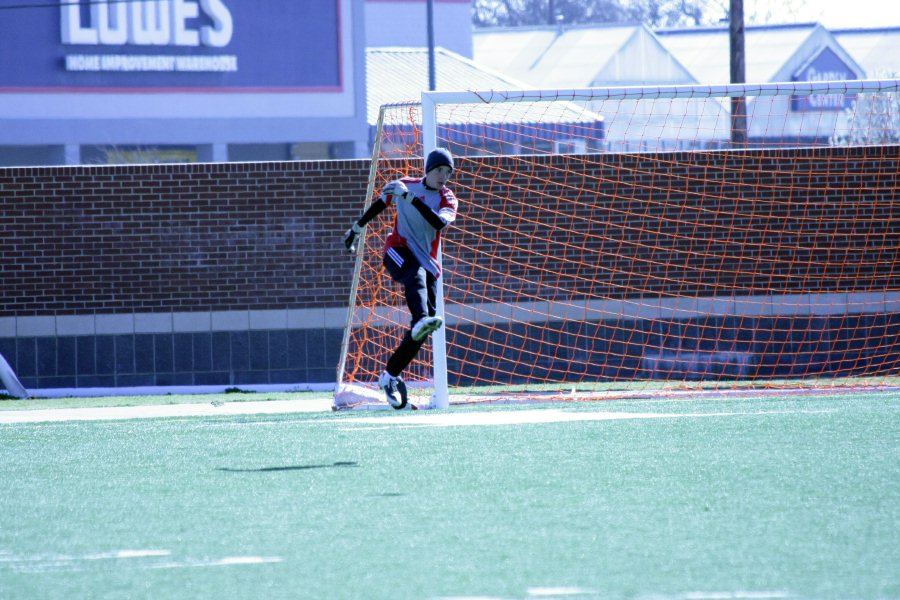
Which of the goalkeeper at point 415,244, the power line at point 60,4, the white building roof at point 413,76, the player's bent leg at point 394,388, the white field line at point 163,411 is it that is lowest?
the white field line at point 163,411

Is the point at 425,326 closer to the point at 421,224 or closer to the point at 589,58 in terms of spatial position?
the point at 421,224

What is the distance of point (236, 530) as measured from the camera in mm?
5738

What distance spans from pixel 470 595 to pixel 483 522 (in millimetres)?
1218

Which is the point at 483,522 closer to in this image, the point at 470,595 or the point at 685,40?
the point at 470,595

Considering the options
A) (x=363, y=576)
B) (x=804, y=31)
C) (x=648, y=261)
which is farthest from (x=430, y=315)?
(x=804, y=31)

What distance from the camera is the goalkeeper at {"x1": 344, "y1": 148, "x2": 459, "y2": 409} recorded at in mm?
9695

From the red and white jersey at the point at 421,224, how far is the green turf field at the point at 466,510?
4.15ft

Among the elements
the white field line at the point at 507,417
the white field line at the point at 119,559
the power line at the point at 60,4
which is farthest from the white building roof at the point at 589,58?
the white field line at the point at 119,559

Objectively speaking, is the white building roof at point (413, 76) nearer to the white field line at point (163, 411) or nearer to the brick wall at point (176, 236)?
the brick wall at point (176, 236)

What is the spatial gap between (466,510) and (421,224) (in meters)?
4.21

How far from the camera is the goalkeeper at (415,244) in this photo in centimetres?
970

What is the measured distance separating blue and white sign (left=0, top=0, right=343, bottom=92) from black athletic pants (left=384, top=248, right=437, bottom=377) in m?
23.9

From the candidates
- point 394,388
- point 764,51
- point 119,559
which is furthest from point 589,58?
point 119,559

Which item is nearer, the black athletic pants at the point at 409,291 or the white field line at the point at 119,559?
the white field line at the point at 119,559
